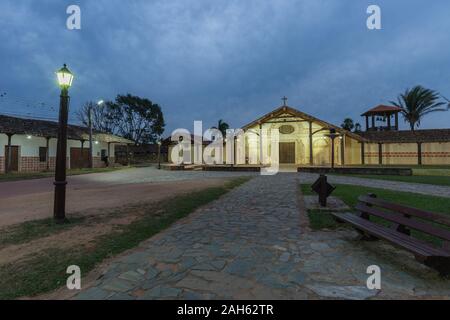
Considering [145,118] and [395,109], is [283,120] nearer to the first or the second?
[395,109]

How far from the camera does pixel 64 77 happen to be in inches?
229

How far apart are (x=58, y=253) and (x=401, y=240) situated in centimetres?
483

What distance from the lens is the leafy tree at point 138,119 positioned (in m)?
52.9

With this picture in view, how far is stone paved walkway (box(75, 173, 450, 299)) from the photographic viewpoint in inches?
110

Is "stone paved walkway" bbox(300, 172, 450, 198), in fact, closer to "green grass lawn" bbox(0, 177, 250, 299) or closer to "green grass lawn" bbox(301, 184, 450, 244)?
"green grass lawn" bbox(301, 184, 450, 244)

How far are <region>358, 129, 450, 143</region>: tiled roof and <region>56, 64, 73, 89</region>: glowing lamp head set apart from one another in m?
30.6

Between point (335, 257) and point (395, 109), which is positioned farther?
point (395, 109)

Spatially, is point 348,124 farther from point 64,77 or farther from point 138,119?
point 64,77

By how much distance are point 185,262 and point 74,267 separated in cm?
145

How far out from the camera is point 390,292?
2766 mm

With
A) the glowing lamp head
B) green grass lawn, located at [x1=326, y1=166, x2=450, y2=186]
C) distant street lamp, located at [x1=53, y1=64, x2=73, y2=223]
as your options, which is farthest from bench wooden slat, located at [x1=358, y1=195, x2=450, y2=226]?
green grass lawn, located at [x1=326, y1=166, x2=450, y2=186]

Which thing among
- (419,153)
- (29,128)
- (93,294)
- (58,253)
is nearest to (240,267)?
(93,294)

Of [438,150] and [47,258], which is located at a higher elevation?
[438,150]

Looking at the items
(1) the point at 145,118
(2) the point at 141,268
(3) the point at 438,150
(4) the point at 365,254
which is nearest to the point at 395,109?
(3) the point at 438,150
